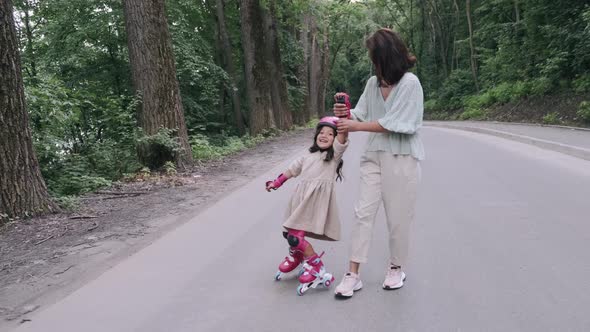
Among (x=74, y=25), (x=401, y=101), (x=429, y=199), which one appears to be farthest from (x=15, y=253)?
(x=74, y=25)

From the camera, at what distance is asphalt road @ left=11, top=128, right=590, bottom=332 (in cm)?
328

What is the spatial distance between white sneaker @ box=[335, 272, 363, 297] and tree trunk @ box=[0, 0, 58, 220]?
4435mm

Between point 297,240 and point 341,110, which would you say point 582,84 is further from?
point 297,240

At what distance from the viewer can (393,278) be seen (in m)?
3.78

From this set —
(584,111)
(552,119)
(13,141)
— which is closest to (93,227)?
(13,141)

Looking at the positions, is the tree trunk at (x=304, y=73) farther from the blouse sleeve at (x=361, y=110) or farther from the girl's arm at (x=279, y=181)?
the girl's arm at (x=279, y=181)

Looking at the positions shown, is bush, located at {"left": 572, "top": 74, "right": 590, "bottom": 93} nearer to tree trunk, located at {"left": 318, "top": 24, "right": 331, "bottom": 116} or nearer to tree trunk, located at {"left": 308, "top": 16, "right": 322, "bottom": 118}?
tree trunk, located at {"left": 308, "top": 16, "right": 322, "bottom": 118}

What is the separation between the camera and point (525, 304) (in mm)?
3381

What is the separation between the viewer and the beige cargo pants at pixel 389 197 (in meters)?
3.62

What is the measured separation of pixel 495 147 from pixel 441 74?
3398cm

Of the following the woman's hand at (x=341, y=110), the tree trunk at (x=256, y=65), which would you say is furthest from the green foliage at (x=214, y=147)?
the woman's hand at (x=341, y=110)

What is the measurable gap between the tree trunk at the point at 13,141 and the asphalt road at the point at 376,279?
2.04 m

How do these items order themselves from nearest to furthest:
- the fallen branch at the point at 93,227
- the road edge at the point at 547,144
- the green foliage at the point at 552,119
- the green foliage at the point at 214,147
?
the fallen branch at the point at 93,227 → the road edge at the point at 547,144 → the green foliage at the point at 214,147 → the green foliage at the point at 552,119

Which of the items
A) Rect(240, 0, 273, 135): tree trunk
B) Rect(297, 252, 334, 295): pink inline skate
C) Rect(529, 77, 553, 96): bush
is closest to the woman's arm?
Rect(297, 252, 334, 295): pink inline skate
